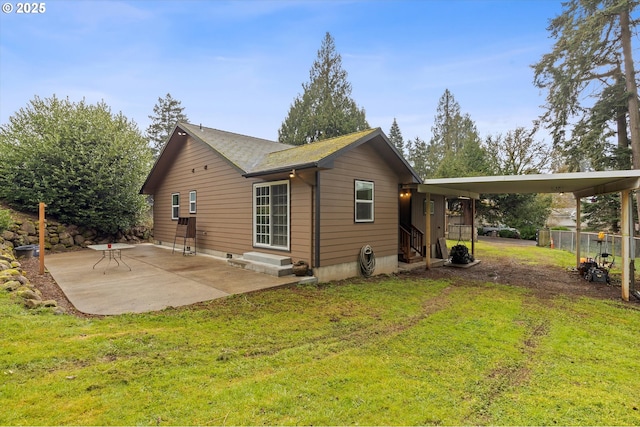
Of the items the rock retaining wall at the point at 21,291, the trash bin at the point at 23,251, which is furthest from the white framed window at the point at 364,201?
the trash bin at the point at 23,251

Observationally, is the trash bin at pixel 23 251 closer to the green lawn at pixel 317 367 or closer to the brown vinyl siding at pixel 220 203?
the brown vinyl siding at pixel 220 203

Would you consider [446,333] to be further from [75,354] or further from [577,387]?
[75,354]

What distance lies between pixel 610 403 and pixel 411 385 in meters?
1.63

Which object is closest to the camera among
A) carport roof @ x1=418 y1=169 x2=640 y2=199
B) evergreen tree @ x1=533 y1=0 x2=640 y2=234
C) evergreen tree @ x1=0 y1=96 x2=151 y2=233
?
carport roof @ x1=418 y1=169 x2=640 y2=199

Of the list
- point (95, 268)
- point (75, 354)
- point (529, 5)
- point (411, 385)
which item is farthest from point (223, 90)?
point (411, 385)

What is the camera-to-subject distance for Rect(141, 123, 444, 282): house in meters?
6.96

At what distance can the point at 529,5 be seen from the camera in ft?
35.7

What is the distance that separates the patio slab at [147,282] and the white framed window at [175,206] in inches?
128

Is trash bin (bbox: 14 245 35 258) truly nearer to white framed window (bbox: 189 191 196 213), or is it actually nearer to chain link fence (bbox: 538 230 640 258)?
white framed window (bbox: 189 191 196 213)

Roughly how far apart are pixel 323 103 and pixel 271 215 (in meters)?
20.7

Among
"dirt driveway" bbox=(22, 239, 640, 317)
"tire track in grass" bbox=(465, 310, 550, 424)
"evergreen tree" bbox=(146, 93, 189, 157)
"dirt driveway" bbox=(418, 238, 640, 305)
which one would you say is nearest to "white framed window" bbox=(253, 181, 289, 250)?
"dirt driveway" bbox=(22, 239, 640, 317)

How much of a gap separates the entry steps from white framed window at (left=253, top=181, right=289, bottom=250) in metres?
0.38

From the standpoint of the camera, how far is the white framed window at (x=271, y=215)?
7.61 metres

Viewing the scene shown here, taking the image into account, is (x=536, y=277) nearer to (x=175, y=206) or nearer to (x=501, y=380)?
(x=501, y=380)
